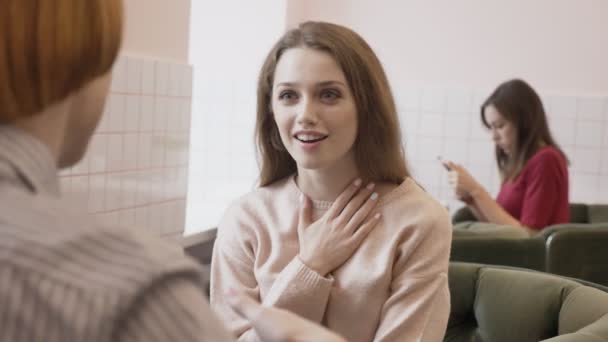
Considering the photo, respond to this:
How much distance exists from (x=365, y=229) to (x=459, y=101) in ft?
9.89

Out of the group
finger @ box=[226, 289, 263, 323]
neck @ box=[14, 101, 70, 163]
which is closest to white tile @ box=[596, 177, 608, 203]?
finger @ box=[226, 289, 263, 323]

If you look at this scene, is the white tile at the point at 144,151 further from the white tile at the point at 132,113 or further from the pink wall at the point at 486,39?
the pink wall at the point at 486,39

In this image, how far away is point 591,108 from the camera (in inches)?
168

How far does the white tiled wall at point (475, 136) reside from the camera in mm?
4285

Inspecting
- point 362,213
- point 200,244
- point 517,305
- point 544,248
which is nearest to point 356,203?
point 362,213

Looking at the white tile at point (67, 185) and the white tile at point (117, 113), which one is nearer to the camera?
the white tile at point (67, 185)

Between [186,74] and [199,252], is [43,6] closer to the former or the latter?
[186,74]

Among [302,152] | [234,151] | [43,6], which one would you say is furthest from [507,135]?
[43,6]

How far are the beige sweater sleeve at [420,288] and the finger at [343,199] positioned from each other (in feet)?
0.50

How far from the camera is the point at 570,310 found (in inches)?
70.4

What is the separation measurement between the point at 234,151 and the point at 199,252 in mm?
1123

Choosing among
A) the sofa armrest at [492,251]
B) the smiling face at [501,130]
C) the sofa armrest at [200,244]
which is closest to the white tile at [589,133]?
the smiling face at [501,130]

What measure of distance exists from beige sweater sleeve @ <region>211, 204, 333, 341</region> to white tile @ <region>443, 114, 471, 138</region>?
2931 mm

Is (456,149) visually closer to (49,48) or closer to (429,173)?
(429,173)
